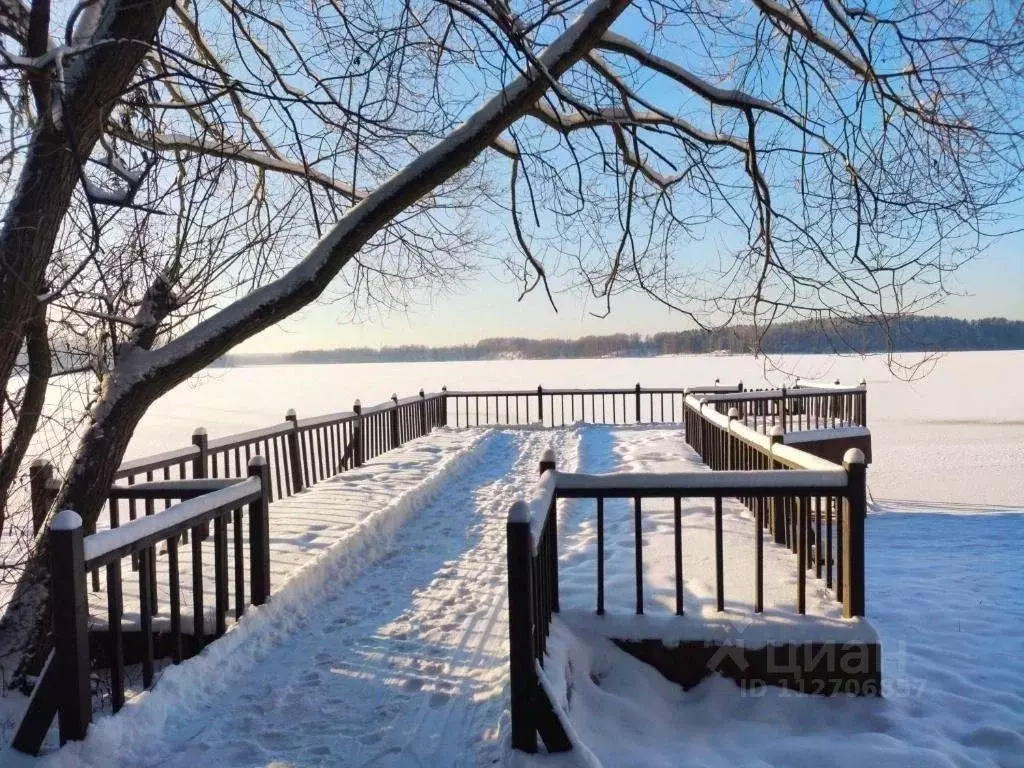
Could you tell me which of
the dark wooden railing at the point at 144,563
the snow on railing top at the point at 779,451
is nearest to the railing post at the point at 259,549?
the dark wooden railing at the point at 144,563

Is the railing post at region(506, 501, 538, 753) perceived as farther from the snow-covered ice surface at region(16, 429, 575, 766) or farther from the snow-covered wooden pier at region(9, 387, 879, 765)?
the snow-covered ice surface at region(16, 429, 575, 766)

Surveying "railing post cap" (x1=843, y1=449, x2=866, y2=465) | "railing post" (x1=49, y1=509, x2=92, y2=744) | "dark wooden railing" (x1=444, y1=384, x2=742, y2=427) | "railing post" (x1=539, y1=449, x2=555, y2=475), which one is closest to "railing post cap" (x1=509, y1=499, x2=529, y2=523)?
"railing post" (x1=539, y1=449, x2=555, y2=475)

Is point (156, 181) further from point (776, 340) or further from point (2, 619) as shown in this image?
point (776, 340)

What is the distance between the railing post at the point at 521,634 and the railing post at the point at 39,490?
3.37 meters

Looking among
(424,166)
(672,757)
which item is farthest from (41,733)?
(424,166)

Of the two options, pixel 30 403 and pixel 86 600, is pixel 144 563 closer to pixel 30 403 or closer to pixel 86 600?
pixel 86 600

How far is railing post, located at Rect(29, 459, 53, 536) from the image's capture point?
4.55 m

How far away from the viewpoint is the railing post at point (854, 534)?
367 centimetres

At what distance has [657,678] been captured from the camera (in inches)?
145

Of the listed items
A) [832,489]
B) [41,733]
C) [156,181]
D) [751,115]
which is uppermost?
[751,115]

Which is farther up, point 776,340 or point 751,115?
point 751,115

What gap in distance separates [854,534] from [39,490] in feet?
16.4

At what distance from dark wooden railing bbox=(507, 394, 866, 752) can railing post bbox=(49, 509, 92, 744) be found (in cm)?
172

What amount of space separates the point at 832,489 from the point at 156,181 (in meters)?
4.27
